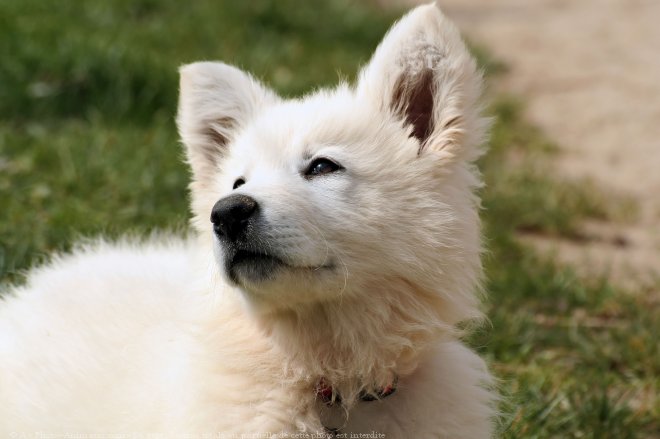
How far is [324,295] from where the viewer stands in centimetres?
302

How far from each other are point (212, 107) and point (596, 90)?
7738mm

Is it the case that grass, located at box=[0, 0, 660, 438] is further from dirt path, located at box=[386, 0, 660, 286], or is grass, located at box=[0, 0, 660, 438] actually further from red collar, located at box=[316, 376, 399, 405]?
red collar, located at box=[316, 376, 399, 405]

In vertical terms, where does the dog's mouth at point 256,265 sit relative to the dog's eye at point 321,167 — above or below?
below

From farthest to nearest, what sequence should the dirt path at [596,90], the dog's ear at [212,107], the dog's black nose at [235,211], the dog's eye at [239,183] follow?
the dirt path at [596,90] < the dog's ear at [212,107] < the dog's eye at [239,183] < the dog's black nose at [235,211]

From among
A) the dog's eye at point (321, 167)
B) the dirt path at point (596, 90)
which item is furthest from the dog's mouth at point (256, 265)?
the dirt path at point (596, 90)

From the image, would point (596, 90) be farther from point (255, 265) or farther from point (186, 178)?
point (255, 265)

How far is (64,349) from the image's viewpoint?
351 centimetres

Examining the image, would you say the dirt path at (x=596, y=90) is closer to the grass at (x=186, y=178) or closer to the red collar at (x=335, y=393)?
the grass at (x=186, y=178)

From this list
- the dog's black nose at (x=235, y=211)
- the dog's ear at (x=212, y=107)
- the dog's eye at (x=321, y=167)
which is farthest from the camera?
the dog's ear at (x=212, y=107)

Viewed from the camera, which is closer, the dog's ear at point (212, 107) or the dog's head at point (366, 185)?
the dog's head at point (366, 185)

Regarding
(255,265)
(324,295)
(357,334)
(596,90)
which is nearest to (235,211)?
(255,265)

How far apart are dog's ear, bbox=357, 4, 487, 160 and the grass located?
45.0 inches

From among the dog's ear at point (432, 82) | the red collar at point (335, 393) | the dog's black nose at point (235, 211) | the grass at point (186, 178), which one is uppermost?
the dog's ear at point (432, 82)

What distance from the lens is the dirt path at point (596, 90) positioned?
22.9ft
